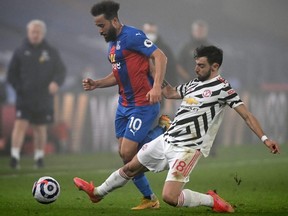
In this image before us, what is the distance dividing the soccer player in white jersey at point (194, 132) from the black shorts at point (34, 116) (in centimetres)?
876

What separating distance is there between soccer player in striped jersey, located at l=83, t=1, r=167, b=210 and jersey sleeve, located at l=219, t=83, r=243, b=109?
1138 mm

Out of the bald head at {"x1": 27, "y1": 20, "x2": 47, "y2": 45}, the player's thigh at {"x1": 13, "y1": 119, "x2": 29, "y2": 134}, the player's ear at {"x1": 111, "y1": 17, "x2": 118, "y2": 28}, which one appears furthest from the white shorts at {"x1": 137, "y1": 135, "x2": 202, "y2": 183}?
the bald head at {"x1": 27, "y1": 20, "x2": 47, "y2": 45}

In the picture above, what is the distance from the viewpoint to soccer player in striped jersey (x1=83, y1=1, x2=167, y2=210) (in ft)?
34.0

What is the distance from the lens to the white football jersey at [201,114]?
9492 millimetres

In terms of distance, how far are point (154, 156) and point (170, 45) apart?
11936 mm

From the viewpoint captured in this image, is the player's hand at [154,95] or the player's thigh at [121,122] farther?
the player's thigh at [121,122]

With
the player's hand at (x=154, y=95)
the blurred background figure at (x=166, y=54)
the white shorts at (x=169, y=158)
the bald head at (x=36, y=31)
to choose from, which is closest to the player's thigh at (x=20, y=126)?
the bald head at (x=36, y=31)

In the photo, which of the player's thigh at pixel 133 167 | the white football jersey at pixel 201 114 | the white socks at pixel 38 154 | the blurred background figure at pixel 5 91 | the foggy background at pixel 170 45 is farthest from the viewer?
the foggy background at pixel 170 45

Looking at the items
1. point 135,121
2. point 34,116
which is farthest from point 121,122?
point 34,116

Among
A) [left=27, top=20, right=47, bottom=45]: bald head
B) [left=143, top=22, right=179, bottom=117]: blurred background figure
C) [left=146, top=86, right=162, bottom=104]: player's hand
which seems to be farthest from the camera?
[left=143, top=22, right=179, bottom=117]: blurred background figure

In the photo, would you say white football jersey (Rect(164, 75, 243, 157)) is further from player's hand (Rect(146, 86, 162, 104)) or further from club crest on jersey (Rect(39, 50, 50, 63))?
club crest on jersey (Rect(39, 50, 50, 63))

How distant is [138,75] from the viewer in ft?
34.2

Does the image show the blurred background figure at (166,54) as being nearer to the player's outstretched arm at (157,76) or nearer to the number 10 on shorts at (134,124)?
the number 10 on shorts at (134,124)

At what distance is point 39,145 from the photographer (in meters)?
17.9
